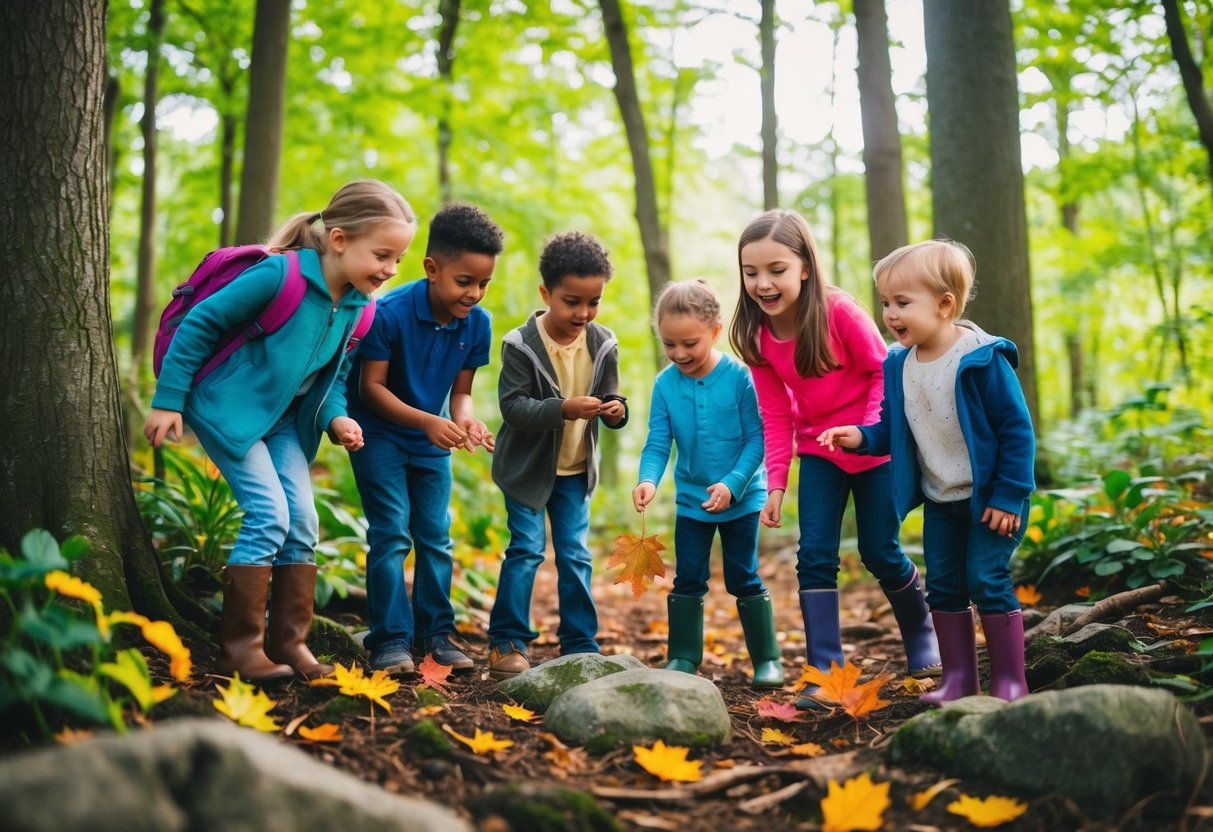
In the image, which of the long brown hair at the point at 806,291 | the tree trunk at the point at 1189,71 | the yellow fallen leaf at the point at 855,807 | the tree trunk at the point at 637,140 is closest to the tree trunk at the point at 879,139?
the tree trunk at the point at 1189,71

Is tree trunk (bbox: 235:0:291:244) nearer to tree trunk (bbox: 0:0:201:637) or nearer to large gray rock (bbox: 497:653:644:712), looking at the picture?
tree trunk (bbox: 0:0:201:637)

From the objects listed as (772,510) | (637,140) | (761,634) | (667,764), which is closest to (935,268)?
(772,510)

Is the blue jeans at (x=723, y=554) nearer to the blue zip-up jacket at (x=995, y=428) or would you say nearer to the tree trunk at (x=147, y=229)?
the blue zip-up jacket at (x=995, y=428)

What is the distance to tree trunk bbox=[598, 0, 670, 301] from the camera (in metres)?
8.09

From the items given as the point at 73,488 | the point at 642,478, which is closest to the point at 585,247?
the point at 642,478

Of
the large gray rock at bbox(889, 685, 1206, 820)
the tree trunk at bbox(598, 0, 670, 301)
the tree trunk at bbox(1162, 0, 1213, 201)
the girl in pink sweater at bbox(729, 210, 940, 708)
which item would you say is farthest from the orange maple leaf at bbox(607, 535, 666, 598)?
the tree trunk at bbox(1162, 0, 1213, 201)

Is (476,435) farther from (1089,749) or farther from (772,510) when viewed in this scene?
(1089,749)

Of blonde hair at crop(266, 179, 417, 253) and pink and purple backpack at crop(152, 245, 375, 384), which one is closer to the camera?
pink and purple backpack at crop(152, 245, 375, 384)

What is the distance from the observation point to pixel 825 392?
3680mm

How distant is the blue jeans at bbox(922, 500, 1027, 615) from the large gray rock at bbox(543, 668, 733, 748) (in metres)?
0.88

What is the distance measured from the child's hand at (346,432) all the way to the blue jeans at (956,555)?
6.53 ft

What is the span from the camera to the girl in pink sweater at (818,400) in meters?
3.58

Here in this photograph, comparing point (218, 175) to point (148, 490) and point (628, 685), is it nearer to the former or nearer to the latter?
point (148, 490)

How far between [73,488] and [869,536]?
296 centimetres
